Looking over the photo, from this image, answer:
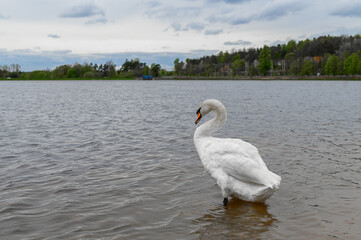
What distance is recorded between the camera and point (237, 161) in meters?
7.01

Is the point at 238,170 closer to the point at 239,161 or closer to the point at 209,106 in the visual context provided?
the point at 239,161

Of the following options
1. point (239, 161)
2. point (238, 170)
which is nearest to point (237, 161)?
point (239, 161)

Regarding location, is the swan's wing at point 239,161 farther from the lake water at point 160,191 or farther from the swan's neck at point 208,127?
the lake water at point 160,191

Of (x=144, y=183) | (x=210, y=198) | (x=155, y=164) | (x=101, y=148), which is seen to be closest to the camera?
(x=210, y=198)

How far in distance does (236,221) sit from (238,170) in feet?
3.26

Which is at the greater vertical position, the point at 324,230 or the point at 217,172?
the point at 217,172

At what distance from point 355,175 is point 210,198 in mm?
4348

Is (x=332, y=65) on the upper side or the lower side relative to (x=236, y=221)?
upper

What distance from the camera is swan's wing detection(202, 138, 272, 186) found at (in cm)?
680

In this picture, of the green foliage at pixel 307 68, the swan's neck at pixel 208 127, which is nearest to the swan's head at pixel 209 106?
the swan's neck at pixel 208 127

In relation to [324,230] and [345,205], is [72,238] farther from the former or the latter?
[345,205]

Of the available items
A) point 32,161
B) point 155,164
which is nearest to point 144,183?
point 155,164

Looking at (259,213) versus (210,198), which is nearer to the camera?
(259,213)

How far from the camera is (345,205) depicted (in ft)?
24.4
